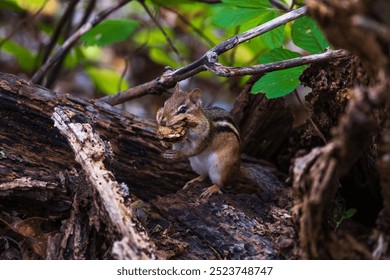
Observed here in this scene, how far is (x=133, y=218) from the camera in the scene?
2438 mm

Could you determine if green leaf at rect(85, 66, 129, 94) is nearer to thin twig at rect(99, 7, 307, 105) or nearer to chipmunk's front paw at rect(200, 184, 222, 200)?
thin twig at rect(99, 7, 307, 105)

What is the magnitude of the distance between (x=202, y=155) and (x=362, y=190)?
3.69 ft

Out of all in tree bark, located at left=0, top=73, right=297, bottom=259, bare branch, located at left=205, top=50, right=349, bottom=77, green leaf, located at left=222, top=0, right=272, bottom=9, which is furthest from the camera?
green leaf, located at left=222, top=0, right=272, bottom=9

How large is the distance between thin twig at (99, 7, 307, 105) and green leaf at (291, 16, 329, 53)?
0.08 m

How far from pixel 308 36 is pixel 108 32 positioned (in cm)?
176

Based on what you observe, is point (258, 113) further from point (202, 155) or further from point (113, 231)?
point (113, 231)

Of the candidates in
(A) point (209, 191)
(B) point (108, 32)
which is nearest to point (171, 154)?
(A) point (209, 191)

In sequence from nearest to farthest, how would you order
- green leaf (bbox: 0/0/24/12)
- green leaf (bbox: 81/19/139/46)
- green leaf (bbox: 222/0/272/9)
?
green leaf (bbox: 222/0/272/9)
green leaf (bbox: 81/19/139/46)
green leaf (bbox: 0/0/24/12)

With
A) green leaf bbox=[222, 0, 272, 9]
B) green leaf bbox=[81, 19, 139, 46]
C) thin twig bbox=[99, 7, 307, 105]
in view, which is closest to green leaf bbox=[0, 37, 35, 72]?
green leaf bbox=[81, 19, 139, 46]

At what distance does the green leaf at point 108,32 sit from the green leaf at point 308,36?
1.63m

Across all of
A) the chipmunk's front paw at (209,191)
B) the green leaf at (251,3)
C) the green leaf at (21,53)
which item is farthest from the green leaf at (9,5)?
the chipmunk's front paw at (209,191)

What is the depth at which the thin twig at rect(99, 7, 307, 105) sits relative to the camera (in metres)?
3.04

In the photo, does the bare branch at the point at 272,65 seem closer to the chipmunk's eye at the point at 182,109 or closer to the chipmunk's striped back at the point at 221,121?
the chipmunk's eye at the point at 182,109
